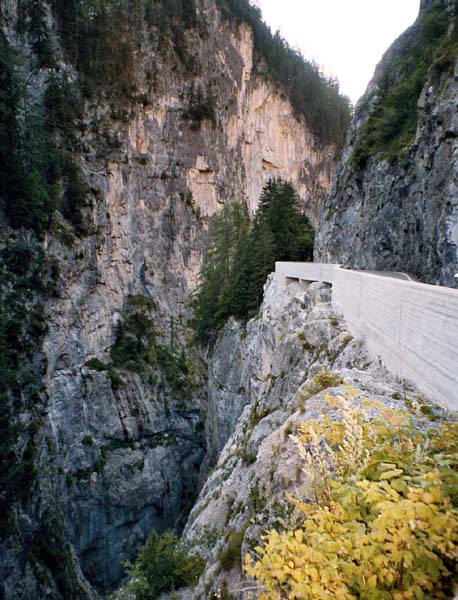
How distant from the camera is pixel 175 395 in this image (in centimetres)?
3506

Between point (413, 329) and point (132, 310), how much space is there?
108ft

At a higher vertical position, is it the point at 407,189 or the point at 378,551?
the point at 407,189

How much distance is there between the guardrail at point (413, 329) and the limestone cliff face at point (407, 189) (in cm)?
563

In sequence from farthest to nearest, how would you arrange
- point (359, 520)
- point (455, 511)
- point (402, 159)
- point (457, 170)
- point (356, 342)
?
point (402, 159)
point (457, 170)
point (356, 342)
point (359, 520)
point (455, 511)

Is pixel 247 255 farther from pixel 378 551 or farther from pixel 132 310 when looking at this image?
pixel 378 551

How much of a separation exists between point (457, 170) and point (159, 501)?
31.4 meters

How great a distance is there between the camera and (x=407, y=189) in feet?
56.4

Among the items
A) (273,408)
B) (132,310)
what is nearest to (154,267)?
(132,310)

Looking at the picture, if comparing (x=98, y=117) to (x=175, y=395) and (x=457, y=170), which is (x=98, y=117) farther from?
(x=457, y=170)

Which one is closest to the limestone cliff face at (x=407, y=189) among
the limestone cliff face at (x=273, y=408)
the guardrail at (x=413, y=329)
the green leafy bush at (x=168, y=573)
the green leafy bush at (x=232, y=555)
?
the limestone cliff face at (x=273, y=408)

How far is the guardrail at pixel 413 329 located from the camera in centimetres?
489

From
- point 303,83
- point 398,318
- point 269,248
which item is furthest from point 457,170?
point 303,83

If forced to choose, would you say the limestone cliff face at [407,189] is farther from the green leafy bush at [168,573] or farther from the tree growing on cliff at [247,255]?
the green leafy bush at [168,573]

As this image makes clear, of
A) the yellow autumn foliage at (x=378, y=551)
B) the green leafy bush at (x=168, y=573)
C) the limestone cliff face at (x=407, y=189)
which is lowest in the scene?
the green leafy bush at (x=168, y=573)
